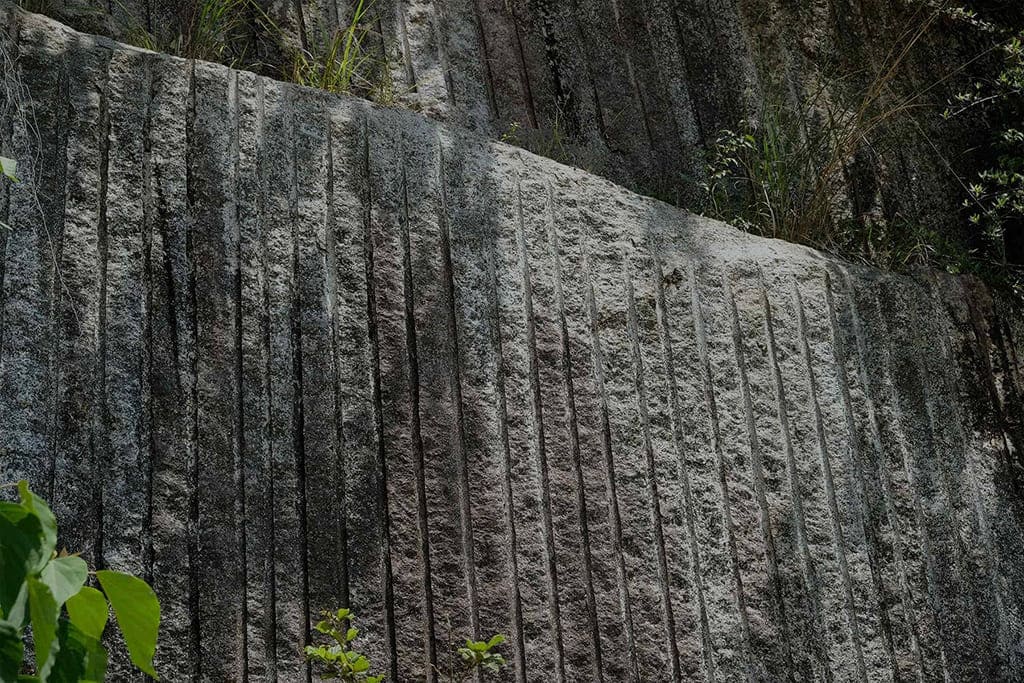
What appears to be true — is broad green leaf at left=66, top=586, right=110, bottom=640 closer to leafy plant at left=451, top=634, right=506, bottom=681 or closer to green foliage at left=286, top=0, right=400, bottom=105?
leafy plant at left=451, top=634, right=506, bottom=681

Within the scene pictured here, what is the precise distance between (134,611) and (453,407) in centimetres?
149

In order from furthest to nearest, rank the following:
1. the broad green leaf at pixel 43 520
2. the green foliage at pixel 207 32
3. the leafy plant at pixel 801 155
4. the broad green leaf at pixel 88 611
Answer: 1. the leafy plant at pixel 801 155
2. the green foliage at pixel 207 32
3. the broad green leaf at pixel 88 611
4. the broad green leaf at pixel 43 520

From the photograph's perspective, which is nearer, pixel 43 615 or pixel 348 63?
pixel 43 615

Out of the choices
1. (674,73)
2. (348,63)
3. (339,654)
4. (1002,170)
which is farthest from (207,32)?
(1002,170)

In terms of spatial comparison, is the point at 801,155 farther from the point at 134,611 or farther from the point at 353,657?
the point at 134,611

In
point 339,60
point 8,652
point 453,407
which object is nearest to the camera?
point 8,652

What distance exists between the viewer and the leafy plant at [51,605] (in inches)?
64.4

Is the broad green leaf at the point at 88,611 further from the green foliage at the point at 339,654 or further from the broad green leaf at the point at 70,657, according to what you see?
the green foliage at the point at 339,654

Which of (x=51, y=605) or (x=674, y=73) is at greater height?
(x=674, y=73)

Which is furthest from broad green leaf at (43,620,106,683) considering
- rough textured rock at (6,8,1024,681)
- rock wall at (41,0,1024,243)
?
rock wall at (41,0,1024,243)

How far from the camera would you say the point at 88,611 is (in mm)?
1829

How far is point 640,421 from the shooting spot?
334cm

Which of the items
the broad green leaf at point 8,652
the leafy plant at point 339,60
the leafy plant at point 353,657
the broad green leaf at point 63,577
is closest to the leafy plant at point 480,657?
the leafy plant at point 353,657

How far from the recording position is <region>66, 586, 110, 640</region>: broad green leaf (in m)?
1.82
